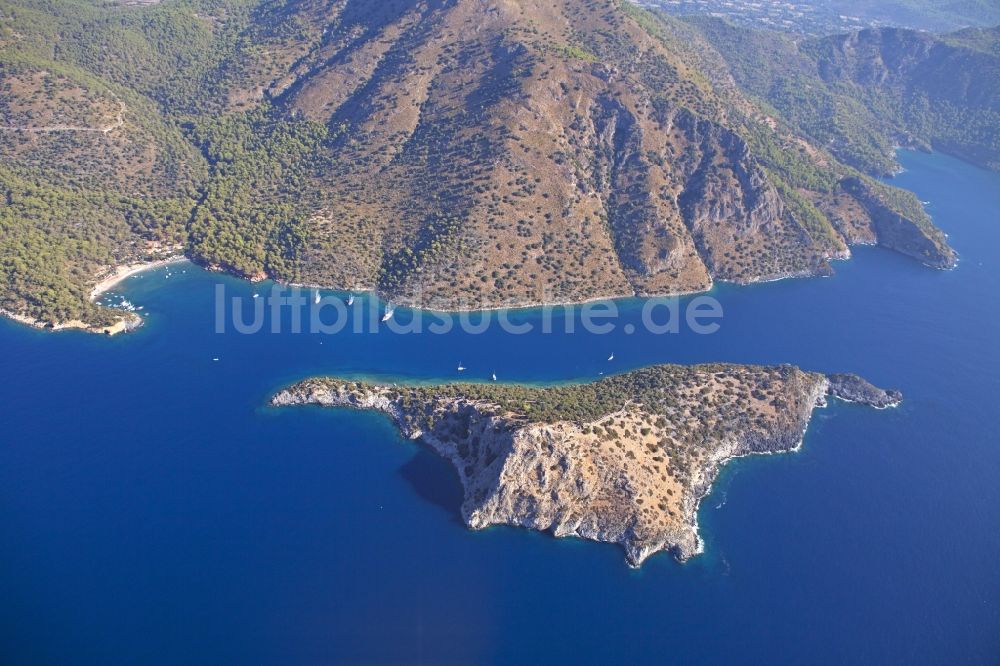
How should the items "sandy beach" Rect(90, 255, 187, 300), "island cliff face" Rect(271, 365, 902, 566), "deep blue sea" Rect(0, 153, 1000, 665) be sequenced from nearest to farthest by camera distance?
"deep blue sea" Rect(0, 153, 1000, 665), "island cliff face" Rect(271, 365, 902, 566), "sandy beach" Rect(90, 255, 187, 300)

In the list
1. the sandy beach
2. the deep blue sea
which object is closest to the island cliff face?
the deep blue sea

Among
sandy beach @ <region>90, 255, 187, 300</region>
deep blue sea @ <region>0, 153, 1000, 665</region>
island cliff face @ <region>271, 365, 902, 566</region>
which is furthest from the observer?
sandy beach @ <region>90, 255, 187, 300</region>

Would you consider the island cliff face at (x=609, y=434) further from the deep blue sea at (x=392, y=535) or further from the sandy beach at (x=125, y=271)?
the sandy beach at (x=125, y=271)

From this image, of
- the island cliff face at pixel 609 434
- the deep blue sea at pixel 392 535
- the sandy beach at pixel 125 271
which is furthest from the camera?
the sandy beach at pixel 125 271

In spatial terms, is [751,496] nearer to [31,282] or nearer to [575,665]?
[575,665]

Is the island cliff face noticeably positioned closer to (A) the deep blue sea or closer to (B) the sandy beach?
(A) the deep blue sea

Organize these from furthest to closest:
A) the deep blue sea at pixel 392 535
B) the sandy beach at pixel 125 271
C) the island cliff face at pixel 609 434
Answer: the sandy beach at pixel 125 271, the island cliff face at pixel 609 434, the deep blue sea at pixel 392 535

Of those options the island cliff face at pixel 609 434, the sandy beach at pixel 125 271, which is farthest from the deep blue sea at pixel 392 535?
the sandy beach at pixel 125 271
